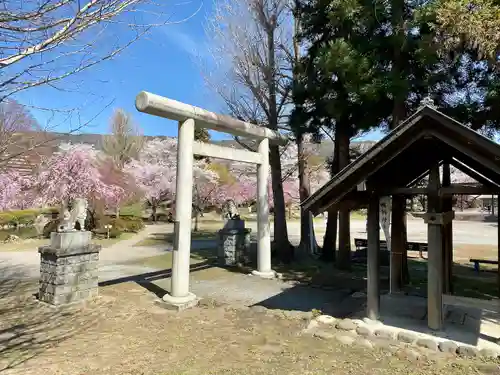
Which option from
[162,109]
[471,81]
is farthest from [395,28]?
[162,109]

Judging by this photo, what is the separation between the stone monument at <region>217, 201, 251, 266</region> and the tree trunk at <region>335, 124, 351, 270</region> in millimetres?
3091

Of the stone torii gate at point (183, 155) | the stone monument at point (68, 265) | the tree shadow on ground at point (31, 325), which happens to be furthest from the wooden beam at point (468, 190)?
the stone monument at point (68, 265)

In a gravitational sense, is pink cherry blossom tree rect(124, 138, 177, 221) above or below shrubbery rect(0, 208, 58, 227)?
above

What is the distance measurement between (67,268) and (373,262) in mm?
5427

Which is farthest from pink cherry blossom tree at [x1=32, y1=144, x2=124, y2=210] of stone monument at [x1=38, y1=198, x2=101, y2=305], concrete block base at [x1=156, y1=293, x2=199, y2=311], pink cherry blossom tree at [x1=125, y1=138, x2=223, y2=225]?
concrete block base at [x1=156, y1=293, x2=199, y2=311]

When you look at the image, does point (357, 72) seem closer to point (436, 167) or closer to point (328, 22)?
point (328, 22)

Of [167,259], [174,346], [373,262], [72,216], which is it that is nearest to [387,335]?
[373,262]

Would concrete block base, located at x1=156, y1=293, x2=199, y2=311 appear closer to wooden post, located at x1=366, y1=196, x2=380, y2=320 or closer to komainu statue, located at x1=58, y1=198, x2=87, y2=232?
komainu statue, located at x1=58, y1=198, x2=87, y2=232

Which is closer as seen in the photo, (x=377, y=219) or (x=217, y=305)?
(x=377, y=219)

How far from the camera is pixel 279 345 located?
524 cm

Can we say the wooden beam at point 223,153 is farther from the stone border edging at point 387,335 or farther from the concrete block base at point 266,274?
the stone border edging at point 387,335

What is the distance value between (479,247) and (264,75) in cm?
1248

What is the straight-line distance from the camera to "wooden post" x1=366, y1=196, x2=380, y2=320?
5.86 m

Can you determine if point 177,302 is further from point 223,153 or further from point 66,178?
point 66,178
